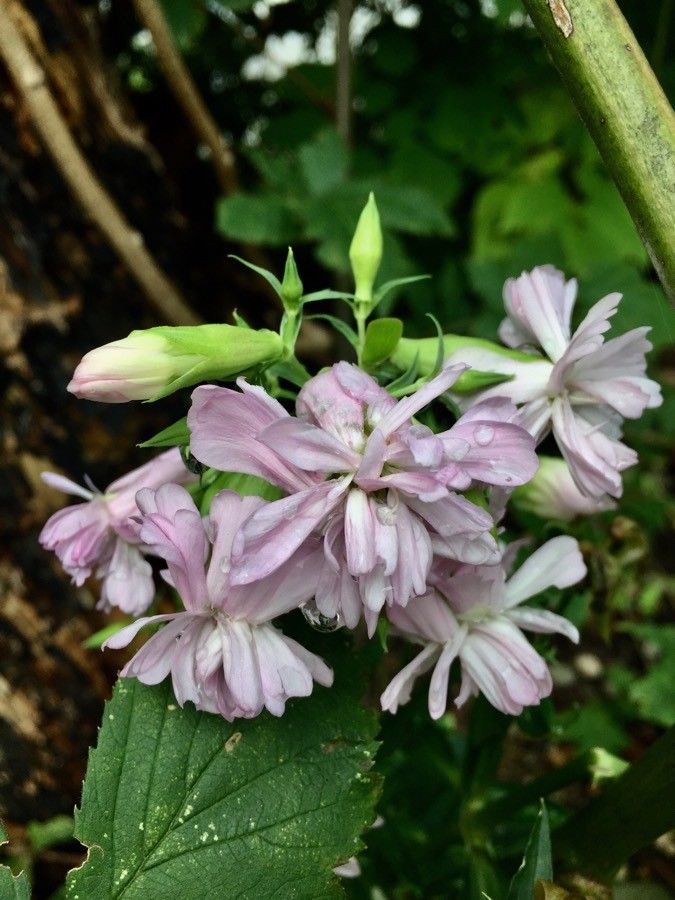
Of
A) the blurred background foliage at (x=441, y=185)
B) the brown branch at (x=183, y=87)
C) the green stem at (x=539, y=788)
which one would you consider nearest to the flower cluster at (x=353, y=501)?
the green stem at (x=539, y=788)

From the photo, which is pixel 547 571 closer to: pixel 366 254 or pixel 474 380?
pixel 474 380

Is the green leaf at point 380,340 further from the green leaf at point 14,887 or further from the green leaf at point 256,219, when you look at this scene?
the green leaf at point 256,219

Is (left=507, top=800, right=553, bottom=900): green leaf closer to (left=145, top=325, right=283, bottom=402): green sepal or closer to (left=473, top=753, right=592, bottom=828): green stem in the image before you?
(left=473, top=753, right=592, bottom=828): green stem

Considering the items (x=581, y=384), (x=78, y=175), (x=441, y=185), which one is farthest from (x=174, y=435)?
(x=441, y=185)

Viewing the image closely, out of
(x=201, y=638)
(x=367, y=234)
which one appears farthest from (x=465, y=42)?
(x=201, y=638)

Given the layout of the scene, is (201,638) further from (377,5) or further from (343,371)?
(377,5)

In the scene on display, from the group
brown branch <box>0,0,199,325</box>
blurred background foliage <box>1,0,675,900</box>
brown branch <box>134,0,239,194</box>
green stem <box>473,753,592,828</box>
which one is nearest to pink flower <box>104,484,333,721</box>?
green stem <box>473,753,592,828</box>
